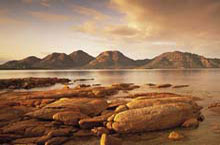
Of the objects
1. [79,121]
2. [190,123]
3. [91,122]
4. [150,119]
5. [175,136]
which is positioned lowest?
[175,136]

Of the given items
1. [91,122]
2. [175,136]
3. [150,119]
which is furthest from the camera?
[91,122]

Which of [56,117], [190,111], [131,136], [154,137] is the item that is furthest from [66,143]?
[190,111]

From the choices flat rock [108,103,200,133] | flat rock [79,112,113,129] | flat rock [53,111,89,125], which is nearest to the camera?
flat rock [108,103,200,133]

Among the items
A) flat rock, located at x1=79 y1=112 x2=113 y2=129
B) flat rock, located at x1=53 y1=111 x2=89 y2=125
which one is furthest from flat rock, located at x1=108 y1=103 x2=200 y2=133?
flat rock, located at x1=53 y1=111 x2=89 y2=125

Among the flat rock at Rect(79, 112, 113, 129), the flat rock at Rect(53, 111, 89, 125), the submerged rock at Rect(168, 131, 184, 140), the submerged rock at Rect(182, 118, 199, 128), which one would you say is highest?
the flat rock at Rect(53, 111, 89, 125)

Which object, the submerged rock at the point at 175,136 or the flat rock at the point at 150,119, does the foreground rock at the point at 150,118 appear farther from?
the submerged rock at the point at 175,136

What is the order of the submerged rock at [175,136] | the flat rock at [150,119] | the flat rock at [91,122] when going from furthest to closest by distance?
the flat rock at [91,122]
the flat rock at [150,119]
the submerged rock at [175,136]

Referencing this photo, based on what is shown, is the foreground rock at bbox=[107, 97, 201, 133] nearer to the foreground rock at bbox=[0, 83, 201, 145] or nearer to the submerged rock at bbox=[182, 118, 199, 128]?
the foreground rock at bbox=[0, 83, 201, 145]

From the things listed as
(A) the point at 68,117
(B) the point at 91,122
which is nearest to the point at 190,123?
(B) the point at 91,122

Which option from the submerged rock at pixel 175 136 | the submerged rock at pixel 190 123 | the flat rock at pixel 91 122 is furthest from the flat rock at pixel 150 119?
the submerged rock at pixel 175 136

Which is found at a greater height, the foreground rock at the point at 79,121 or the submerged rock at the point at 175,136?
the foreground rock at the point at 79,121

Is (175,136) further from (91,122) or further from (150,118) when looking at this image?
(91,122)

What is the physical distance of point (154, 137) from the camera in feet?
52.4

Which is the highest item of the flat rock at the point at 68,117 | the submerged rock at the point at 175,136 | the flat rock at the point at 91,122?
the flat rock at the point at 68,117
